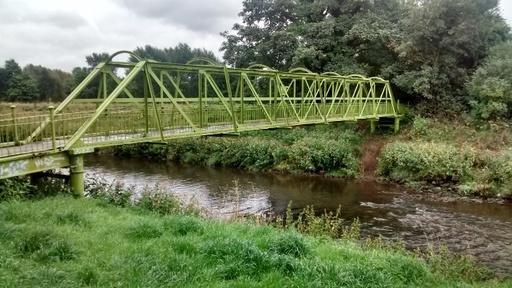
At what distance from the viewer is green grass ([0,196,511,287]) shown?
698 centimetres

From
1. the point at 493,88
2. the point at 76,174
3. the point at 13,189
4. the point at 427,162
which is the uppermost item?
the point at 493,88

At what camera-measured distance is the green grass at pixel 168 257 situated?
6.98 m

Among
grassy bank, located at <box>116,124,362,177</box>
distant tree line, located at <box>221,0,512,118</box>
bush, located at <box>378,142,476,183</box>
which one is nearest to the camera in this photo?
bush, located at <box>378,142,476,183</box>

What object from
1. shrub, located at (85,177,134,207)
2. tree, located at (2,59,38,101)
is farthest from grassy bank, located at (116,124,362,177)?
tree, located at (2,59,38,101)

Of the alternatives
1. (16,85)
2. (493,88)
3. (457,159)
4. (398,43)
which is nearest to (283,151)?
(457,159)

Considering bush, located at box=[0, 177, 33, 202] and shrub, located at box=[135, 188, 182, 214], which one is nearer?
bush, located at box=[0, 177, 33, 202]

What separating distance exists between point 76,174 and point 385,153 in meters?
18.2

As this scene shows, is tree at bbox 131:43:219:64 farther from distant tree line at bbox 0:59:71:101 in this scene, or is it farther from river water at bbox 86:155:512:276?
river water at bbox 86:155:512:276

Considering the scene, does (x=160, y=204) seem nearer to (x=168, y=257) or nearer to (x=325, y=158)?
(x=168, y=257)

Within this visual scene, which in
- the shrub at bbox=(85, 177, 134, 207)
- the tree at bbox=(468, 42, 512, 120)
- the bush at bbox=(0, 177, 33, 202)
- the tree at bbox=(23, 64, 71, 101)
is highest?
the tree at bbox=(23, 64, 71, 101)

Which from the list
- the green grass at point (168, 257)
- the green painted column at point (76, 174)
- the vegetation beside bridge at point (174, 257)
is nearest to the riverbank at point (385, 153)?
the vegetation beside bridge at point (174, 257)

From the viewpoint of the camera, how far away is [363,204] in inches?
769

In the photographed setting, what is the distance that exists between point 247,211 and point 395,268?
9.74m

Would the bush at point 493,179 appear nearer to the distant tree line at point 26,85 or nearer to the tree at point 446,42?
the tree at point 446,42
